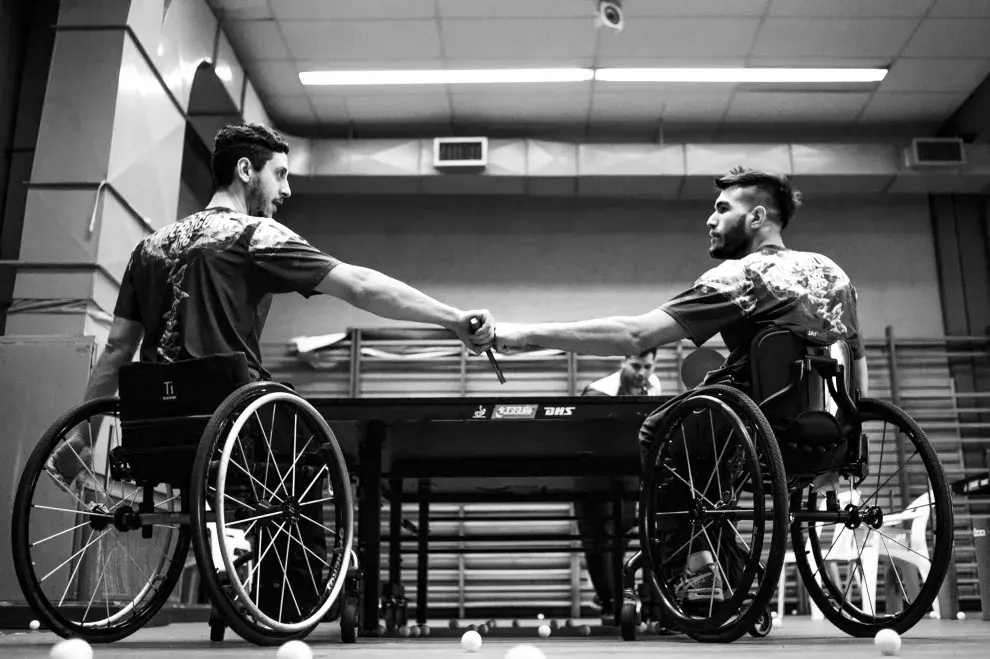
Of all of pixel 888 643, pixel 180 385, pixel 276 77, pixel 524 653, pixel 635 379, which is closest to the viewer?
pixel 524 653

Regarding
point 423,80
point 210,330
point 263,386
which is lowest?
point 263,386

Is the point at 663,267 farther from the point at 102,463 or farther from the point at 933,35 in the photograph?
the point at 102,463

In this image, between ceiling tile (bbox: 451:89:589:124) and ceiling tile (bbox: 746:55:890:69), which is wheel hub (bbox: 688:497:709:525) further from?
ceiling tile (bbox: 451:89:589:124)

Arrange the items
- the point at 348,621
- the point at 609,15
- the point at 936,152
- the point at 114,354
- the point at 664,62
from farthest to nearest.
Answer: the point at 936,152, the point at 664,62, the point at 609,15, the point at 348,621, the point at 114,354

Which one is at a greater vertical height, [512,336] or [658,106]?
[658,106]

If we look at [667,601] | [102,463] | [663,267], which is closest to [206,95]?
[102,463]

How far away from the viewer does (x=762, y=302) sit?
229 centimetres

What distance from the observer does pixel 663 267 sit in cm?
769

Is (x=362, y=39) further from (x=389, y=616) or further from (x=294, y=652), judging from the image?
(x=294, y=652)

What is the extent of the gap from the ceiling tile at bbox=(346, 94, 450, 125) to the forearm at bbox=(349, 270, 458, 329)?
17.1 ft

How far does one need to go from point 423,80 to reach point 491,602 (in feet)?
12.7

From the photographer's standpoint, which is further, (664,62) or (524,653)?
(664,62)

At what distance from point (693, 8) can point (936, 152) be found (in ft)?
8.15

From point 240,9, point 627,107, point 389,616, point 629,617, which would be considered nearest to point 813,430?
point 629,617
